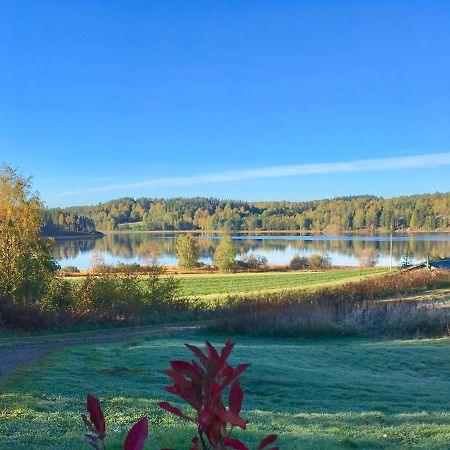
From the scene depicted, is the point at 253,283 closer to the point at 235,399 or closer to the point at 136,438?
the point at 235,399

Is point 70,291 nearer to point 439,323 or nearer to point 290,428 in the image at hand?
point 439,323

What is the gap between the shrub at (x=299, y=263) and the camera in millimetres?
60938

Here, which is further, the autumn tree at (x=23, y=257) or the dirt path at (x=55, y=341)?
the autumn tree at (x=23, y=257)

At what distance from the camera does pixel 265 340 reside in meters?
15.1

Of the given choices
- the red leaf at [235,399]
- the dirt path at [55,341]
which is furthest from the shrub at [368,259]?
the red leaf at [235,399]

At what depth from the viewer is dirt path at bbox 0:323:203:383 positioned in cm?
1003

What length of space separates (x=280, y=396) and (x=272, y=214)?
531ft

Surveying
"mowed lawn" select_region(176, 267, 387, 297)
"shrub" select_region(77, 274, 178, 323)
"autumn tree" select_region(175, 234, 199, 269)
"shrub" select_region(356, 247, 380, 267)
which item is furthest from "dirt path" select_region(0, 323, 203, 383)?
"shrub" select_region(356, 247, 380, 267)

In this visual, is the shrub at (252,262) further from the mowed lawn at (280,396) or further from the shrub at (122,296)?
the mowed lawn at (280,396)

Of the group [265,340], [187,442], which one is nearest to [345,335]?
[265,340]

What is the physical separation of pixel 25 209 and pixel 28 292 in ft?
12.7

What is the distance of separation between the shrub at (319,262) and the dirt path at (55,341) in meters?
43.9

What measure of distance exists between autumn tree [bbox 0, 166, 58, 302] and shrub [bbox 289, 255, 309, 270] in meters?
42.6

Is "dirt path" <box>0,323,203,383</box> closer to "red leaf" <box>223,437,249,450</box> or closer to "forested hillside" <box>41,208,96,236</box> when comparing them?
"red leaf" <box>223,437,249,450</box>
